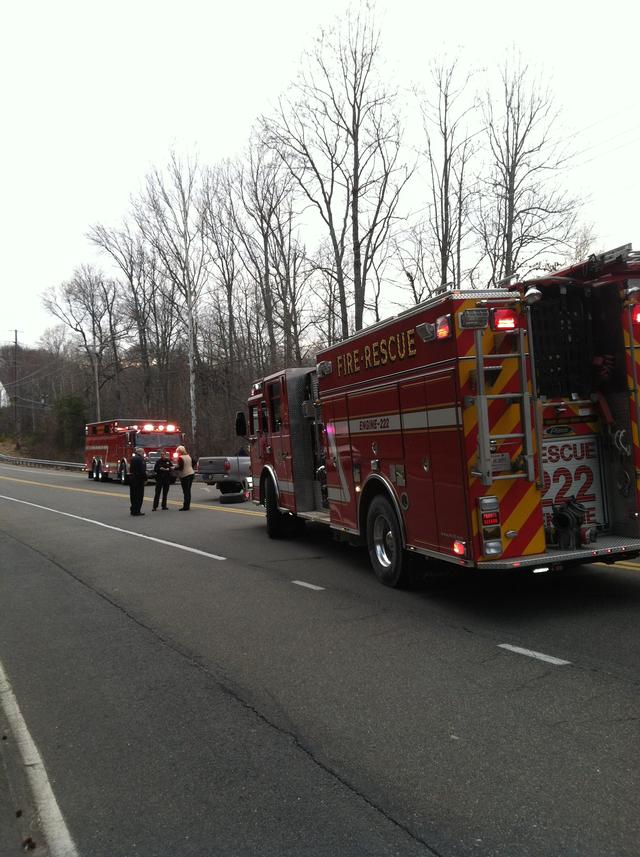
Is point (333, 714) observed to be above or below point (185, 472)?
below

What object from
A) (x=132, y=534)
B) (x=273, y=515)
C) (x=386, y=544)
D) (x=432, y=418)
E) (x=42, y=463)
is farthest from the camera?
(x=42, y=463)

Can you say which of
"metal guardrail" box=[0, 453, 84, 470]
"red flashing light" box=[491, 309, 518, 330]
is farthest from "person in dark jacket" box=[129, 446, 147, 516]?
"metal guardrail" box=[0, 453, 84, 470]

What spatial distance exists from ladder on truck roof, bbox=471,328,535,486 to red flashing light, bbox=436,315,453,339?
9.1 inches

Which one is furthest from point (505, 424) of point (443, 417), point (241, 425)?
point (241, 425)

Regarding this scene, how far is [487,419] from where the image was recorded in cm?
613

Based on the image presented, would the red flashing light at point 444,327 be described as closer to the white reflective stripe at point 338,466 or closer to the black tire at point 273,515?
the white reflective stripe at point 338,466

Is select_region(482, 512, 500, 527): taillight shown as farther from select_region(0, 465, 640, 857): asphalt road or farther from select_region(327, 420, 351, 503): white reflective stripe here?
select_region(327, 420, 351, 503): white reflective stripe

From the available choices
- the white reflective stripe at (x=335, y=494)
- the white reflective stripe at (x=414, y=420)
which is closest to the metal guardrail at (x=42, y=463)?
the white reflective stripe at (x=335, y=494)

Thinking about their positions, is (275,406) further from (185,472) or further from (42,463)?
(42,463)

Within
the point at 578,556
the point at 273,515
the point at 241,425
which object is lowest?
the point at 273,515

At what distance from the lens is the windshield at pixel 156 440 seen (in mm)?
29734

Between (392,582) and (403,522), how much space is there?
0.90 m

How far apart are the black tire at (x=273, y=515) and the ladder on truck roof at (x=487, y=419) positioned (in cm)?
654

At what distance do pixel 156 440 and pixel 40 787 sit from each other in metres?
26.9
